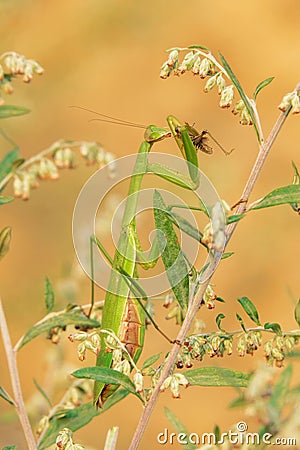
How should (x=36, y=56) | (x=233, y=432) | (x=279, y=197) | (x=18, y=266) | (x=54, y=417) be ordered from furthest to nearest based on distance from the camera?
(x=36, y=56) < (x=18, y=266) < (x=54, y=417) < (x=279, y=197) < (x=233, y=432)

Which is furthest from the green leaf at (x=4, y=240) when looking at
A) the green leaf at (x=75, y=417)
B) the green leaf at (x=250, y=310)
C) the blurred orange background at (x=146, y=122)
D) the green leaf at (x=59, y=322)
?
the blurred orange background at (x=146, y=122)

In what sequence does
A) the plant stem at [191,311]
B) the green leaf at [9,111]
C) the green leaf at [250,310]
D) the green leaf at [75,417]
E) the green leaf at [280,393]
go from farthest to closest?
1. the green leaf at [9,111]
2. the green leaf at [75,417]
3. the green leaf at [250,310]
4. the plant stem at [191,311]
5. the green leaf at [280,393]

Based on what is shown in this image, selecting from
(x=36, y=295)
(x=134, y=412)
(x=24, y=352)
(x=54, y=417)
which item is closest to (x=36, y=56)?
(x=24, y=352)

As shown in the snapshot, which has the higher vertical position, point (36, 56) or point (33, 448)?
point (36, 56)

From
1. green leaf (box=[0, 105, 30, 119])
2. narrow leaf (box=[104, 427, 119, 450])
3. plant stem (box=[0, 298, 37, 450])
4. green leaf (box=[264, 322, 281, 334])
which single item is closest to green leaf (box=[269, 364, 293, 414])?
green leaf (box=[264, 322, 281, 334])

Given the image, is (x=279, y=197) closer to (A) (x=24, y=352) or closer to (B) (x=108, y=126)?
(A) (x=24, y=352)

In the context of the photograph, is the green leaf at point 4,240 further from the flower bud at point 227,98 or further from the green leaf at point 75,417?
the flower bud at point 227,98
